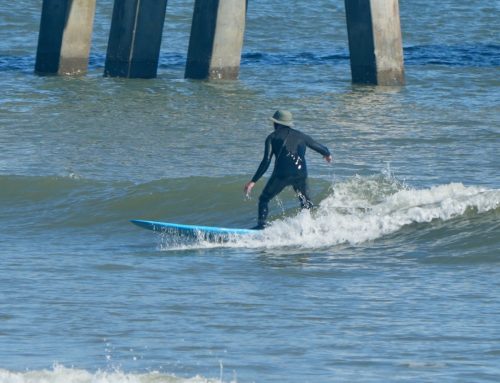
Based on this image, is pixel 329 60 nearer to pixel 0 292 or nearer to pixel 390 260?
pixel 390 260

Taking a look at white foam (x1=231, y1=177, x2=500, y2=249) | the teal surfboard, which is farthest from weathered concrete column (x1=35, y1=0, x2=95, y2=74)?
the teal surfboard

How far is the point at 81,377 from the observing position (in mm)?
7930

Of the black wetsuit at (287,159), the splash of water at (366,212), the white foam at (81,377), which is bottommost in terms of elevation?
the splash of water at (366,212)

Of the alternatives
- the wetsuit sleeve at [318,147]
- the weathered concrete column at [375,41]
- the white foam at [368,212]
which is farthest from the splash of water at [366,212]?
the weathered concrete column at [375,41]

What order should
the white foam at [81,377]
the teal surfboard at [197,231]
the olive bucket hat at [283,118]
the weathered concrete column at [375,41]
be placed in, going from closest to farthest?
the white foam at [81,377], the olive bucket hat at [283,118], the teal surfboard at [197,231], the weathered concrete column at [375,41]

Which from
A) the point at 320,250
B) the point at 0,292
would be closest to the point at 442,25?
the point at 320,250

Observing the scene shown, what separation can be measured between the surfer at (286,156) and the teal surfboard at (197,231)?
0.51 metres

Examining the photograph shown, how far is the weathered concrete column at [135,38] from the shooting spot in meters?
24.4

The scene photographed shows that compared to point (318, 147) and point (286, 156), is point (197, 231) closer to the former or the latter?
point (286, 156)

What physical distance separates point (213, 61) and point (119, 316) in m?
15.2

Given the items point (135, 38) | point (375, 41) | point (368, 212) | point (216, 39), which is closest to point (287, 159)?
point (368, 212)

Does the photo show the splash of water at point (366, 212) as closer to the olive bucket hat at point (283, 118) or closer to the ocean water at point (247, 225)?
the ocean water at point (247, 225)

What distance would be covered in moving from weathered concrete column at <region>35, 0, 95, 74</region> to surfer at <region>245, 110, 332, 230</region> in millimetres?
12507

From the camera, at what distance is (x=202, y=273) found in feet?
39.4
